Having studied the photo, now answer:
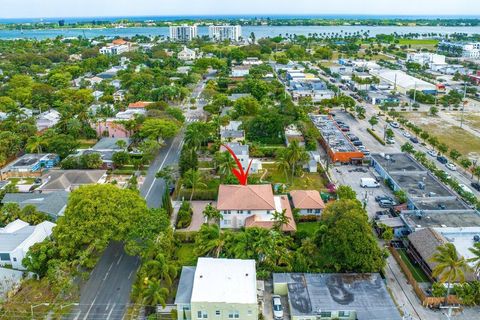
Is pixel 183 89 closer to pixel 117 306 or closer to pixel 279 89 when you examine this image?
pixel 279 89

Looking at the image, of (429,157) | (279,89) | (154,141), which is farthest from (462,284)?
(279,89)

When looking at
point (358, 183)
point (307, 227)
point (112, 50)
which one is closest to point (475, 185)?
point (358, 183)

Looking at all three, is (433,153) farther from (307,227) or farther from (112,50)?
(112,50)

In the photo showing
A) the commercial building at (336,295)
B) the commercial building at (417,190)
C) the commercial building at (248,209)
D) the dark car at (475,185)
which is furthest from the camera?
the dark car at (475,185)

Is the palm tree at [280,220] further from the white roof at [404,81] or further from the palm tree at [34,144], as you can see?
the white roof at [404,81]

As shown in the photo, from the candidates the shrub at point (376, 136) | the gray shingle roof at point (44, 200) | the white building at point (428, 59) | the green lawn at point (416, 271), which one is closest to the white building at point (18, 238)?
the gray shingle roof at point (44, 200)

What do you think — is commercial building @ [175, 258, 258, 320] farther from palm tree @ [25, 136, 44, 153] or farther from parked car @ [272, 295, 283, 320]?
palm tree @ [25, 136, 44, 153]
